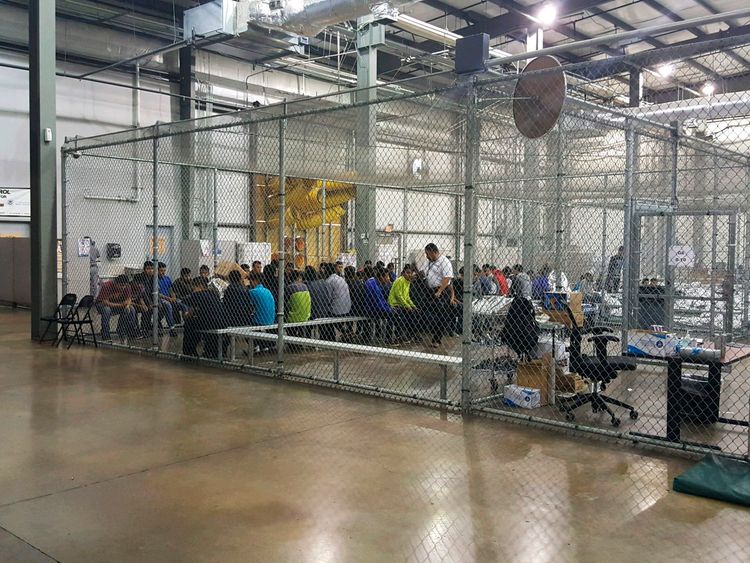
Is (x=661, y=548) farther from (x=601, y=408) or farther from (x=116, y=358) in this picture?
(x=116, y=358)

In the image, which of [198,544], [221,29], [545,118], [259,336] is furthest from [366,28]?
[198,544]

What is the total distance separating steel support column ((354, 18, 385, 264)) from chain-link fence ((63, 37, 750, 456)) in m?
0.06

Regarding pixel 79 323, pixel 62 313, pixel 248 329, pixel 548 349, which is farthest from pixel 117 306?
pixel 548 349

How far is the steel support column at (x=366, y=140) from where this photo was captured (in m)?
10.7

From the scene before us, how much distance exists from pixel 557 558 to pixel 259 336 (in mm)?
5475

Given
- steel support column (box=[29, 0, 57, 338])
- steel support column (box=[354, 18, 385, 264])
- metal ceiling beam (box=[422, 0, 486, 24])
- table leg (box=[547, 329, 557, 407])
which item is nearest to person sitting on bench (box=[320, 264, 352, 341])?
steel support column (box=[354, 18, 385, 264])

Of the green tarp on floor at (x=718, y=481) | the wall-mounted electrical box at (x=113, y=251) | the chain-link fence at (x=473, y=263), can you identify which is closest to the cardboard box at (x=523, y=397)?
the chain-link fence at (x=473, y=263)

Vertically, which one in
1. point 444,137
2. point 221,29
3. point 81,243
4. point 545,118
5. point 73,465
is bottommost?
point 73,465

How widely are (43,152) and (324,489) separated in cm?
820

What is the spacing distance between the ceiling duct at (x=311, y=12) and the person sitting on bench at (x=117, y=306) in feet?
16.5

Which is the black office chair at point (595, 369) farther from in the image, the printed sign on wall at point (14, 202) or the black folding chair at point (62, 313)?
the printed sign on wall at point (14, 202)

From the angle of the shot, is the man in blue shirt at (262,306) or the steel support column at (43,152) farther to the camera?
the steel support column at (43,152)

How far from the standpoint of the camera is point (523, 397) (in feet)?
20.4

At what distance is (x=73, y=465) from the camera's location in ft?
15.3
